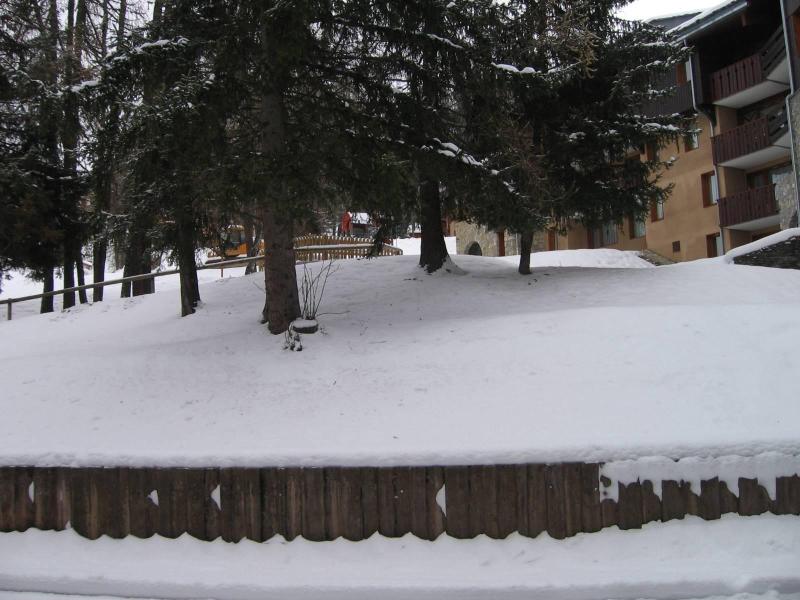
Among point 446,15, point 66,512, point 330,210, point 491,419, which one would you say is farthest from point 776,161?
point 66,512

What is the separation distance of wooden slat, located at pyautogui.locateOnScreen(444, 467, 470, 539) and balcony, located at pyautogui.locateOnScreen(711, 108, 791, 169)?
16.2 meters

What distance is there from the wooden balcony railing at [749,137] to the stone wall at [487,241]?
7401 mm

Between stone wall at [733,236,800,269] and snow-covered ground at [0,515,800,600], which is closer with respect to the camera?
snow-covered ground at [0,515,800,600]

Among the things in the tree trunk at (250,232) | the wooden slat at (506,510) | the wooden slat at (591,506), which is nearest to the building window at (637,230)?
the tree trunk at (250,232)

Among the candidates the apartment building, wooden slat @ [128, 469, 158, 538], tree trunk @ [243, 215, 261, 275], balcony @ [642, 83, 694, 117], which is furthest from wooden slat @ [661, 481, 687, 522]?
balcony @ [642, 83, 694, 117]

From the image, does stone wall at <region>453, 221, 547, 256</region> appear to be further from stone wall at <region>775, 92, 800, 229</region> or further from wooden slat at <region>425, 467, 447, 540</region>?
wooden slat at <region>425, 467, 447, 540</region>

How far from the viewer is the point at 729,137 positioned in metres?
19.7

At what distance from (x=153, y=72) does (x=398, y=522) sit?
251 inches

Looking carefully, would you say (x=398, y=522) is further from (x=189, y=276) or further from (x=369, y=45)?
(x=189, y=276)

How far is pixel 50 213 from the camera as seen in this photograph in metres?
16.6

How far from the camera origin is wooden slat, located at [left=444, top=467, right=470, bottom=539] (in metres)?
4.90

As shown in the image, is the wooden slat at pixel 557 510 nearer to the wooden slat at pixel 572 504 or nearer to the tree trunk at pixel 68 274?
the wooden slat at pixel 572 504

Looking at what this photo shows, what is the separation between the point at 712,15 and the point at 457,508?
19825 mm

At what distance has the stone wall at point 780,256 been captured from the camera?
12.1 meters
